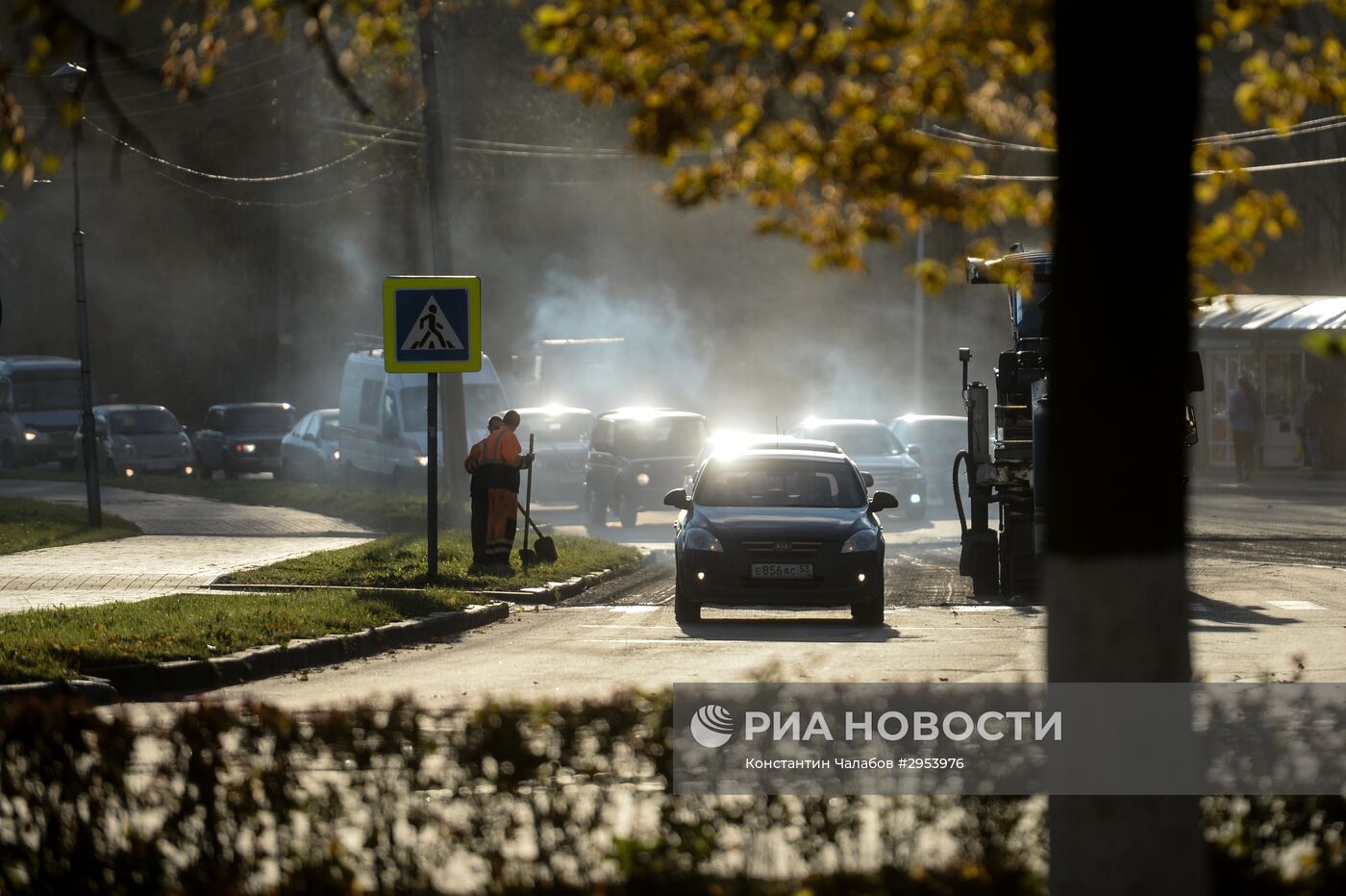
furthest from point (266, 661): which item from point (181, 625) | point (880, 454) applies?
point (880, 454)

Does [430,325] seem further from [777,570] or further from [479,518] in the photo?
[777,570]

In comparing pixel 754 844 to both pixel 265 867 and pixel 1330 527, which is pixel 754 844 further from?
pixel 1330 527

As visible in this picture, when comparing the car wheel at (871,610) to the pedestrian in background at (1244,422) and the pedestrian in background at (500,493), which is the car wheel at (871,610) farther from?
the pedestrian in background at (1244,422)

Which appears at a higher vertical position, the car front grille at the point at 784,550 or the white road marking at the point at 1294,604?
the car front grille at the point at 784,550

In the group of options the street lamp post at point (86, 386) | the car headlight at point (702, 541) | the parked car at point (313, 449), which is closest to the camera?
the car headlight at point (702, 541)

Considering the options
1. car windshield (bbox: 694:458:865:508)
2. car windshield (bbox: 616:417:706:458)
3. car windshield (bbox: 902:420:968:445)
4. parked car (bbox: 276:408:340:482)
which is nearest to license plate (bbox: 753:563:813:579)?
car windshield (bbox: 694:458:865:508)

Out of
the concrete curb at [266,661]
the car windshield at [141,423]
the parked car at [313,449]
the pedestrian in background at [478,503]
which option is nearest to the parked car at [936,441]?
the parked car at [313,449]

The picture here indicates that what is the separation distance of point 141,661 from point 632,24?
8.28m

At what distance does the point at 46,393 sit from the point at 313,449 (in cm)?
978

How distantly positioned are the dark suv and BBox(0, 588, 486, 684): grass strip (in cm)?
1311

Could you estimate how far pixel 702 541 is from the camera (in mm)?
17438

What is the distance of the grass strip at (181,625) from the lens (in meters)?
12.6

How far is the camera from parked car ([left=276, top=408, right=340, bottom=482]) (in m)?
42.7

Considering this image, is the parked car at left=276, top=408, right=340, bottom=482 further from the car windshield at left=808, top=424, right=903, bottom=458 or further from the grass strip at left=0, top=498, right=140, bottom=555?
the car windshield at left=808, top=424, right=903, bottom=458
